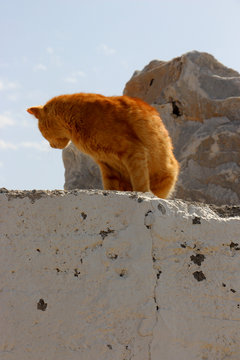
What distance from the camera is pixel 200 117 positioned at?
285 inches

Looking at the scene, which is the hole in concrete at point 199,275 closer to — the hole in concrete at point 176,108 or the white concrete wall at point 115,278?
the white concrete wall at point 115,278

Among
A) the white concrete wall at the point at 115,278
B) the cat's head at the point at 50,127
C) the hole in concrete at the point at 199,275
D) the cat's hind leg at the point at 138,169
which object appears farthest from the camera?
the cat's head at the point at 50,127

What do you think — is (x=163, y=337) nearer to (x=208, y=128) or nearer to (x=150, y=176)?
(x=150, y=176)

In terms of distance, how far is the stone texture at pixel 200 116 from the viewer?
657 cm

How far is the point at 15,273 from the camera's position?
1811 millimetres

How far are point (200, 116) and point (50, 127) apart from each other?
3.89 meters

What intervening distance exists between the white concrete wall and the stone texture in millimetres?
4553

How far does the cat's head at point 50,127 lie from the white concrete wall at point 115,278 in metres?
1.97

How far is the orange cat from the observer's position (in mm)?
3184

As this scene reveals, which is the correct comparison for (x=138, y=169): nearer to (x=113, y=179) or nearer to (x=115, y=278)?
(x=113, y=179)

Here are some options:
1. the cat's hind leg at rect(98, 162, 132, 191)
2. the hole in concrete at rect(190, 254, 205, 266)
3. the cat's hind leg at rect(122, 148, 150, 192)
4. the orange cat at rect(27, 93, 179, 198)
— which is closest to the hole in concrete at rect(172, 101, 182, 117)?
the orange cat at rect(27, 93, 179, 198)

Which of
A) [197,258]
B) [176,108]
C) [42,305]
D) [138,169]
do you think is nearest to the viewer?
[42,305]

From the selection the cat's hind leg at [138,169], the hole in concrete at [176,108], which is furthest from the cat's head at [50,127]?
the hole in concrete at [176,108]

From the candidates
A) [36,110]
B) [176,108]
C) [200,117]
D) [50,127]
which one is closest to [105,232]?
[50,127]
